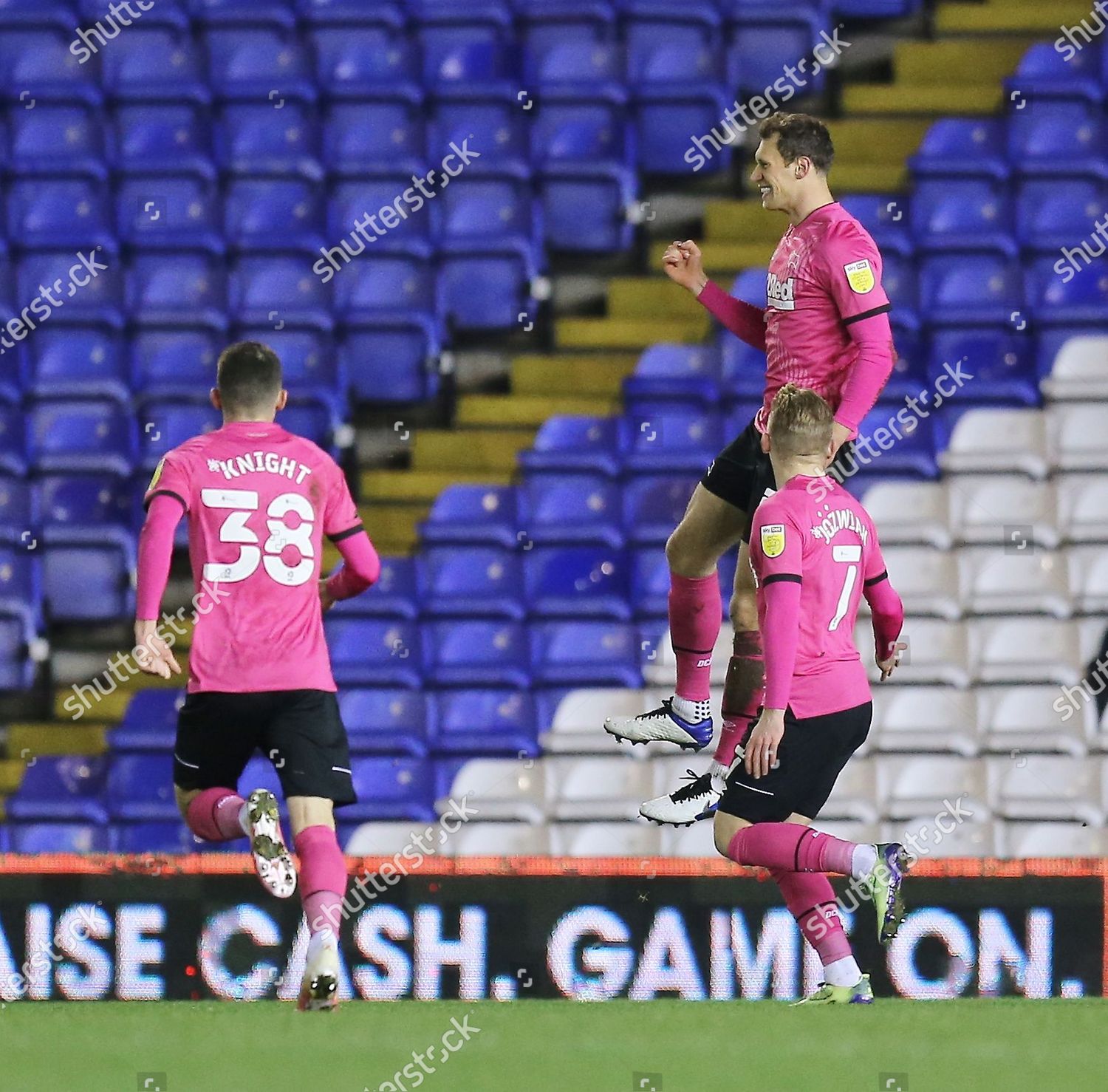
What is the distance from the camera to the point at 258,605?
4832mm

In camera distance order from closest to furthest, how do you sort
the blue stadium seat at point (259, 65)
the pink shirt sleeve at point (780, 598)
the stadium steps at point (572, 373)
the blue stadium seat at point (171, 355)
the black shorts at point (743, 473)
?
the pink shirt sleeve at point (780, 598) → the black shorts at point (743, 473) → the blue stadium seat at point (171, 355) → the stadium steps at point (572, 373) → the blue stadium seat at point (259, 65)

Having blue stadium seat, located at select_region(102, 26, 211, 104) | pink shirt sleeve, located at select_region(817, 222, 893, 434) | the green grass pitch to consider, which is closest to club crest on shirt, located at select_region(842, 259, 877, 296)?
pink shirt sleeve, located at select_region(817, 222, 893, 434)

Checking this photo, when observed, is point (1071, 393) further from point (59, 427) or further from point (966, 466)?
point (59, 427)

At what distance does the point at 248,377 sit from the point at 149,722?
3435 millimetres

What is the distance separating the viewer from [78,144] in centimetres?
911

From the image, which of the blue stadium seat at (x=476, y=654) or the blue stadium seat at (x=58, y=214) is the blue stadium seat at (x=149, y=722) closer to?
the blue stadium seat at (x=476, y=654)

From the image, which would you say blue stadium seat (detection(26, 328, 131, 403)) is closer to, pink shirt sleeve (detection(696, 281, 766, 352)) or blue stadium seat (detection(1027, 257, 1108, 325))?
blue stadium seat (detection(1027, 257, 1108, 325))

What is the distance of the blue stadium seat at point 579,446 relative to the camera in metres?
8.22

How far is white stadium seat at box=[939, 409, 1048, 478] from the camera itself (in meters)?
8.13

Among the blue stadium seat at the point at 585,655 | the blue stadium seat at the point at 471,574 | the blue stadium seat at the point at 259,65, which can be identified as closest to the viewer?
the blue stadium seat at the point at 585,655

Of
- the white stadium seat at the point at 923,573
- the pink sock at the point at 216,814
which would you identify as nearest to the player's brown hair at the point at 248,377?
the pink sock at the point at 216,814

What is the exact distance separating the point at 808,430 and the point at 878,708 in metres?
3.21

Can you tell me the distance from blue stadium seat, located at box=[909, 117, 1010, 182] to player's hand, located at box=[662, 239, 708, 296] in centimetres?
375

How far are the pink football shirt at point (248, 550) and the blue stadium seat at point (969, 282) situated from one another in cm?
425
